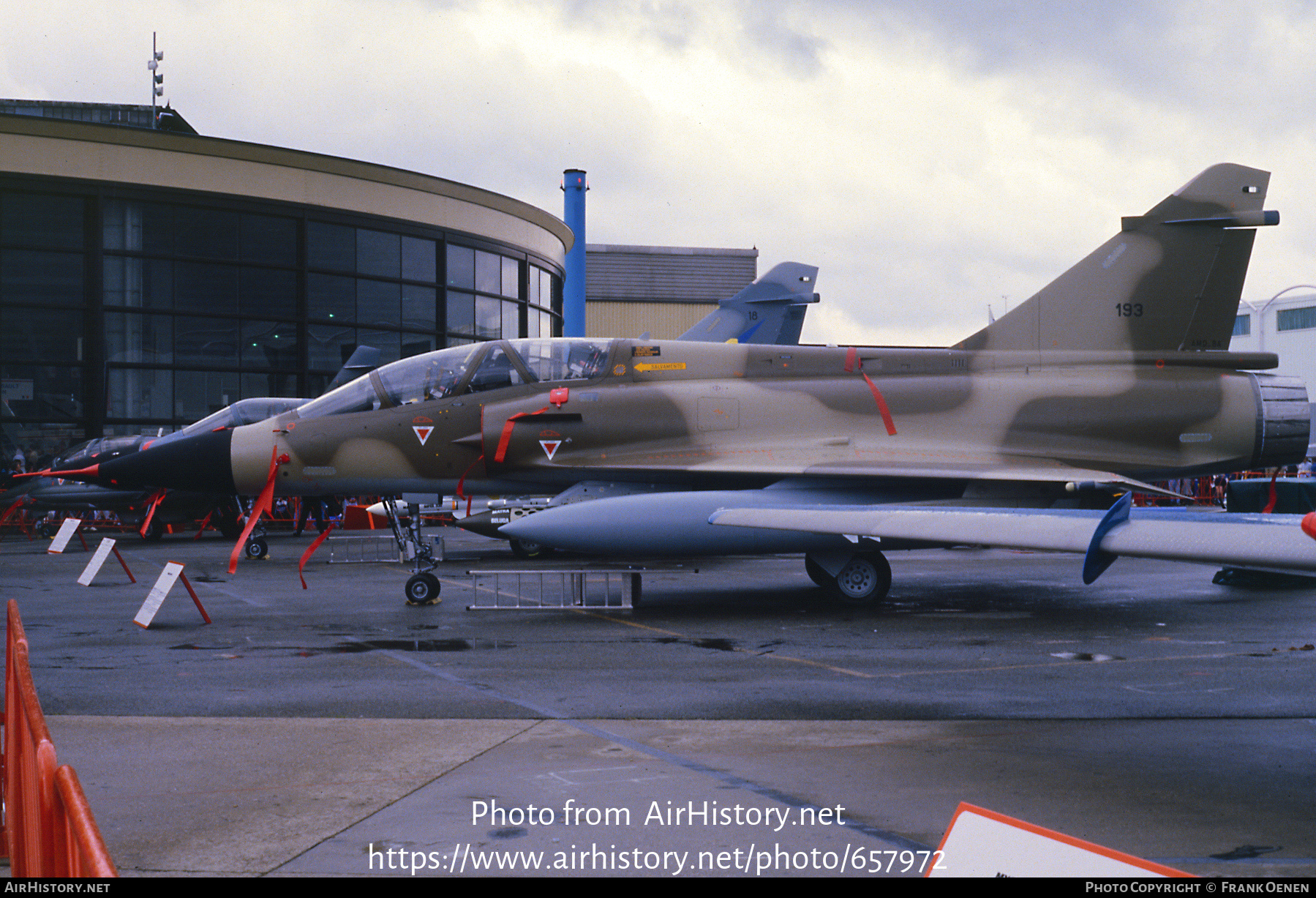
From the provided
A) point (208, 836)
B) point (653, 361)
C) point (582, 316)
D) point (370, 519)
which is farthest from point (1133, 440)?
point (582, 316)

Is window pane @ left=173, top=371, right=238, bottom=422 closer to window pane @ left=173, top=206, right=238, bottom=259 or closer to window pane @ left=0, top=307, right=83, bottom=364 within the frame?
window pane @ left=0, top=307, right=83, bottom=364

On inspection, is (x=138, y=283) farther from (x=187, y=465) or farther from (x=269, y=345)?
(x=187, y=465)

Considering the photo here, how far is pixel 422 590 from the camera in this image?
12.2 m

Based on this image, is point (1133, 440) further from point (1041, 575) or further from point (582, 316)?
point (582, 316)

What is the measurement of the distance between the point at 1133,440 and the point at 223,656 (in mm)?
10216

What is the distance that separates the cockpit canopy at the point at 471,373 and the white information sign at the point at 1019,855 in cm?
1095

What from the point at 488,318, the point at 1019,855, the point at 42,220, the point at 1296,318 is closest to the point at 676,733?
the point at 1019,855

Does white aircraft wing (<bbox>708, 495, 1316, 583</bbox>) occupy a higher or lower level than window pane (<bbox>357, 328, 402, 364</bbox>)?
lower

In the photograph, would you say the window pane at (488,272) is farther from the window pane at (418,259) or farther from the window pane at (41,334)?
the window pane at (41,334)

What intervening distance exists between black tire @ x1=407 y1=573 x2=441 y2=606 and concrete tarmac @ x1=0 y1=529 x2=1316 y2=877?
471mm

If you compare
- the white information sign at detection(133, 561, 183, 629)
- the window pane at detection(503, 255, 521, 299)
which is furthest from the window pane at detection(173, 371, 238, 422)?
the white information sign at detection(133, 561, 183, 629)

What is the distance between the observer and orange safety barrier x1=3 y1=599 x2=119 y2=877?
6.57 feet

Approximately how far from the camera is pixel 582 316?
159 feet

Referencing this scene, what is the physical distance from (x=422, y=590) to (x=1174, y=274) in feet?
32.8
